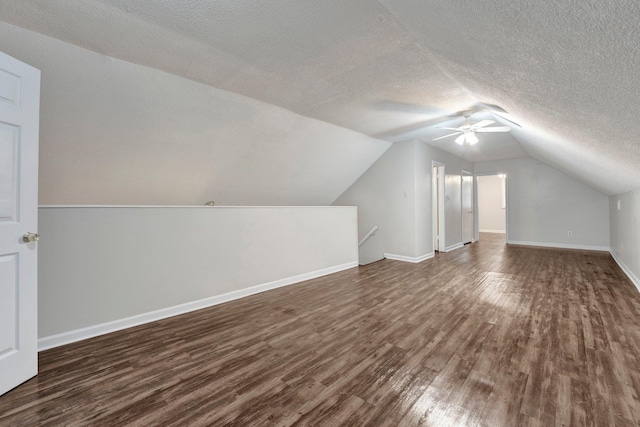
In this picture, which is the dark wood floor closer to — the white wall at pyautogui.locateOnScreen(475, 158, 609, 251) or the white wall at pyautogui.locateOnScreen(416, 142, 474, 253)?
the white wall at pyautogui.locateOnScreen(416, 142, 474, 253)

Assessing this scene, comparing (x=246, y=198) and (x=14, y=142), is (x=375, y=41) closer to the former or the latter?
(x=14, y=142)

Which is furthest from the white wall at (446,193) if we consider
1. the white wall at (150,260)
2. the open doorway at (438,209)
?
the white wall at (150,260)

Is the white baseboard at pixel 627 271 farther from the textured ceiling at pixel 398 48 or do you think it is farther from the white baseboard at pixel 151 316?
the white baseboard at pixel 151 316

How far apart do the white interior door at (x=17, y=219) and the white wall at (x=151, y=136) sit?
19.6 inches

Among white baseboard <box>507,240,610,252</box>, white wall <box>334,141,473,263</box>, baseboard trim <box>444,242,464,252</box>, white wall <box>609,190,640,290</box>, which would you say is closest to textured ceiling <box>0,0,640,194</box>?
white wall <box>609,190,640,290</box>

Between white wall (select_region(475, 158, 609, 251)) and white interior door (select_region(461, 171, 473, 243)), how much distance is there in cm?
81

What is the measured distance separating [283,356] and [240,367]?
31cm

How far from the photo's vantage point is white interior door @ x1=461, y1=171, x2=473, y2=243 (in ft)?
23.2

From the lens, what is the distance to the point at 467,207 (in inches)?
286

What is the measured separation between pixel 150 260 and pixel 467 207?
7.26m

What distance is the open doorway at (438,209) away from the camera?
5988 mm

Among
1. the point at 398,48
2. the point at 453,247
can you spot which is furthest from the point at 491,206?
the point at 398,48

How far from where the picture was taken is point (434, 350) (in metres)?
2.05

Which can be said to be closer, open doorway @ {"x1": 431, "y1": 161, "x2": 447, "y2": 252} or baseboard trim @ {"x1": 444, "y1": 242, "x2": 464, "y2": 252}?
open doorway @ {"x1": 431, "y1": 161, "x2": 447, "y2": 252}
